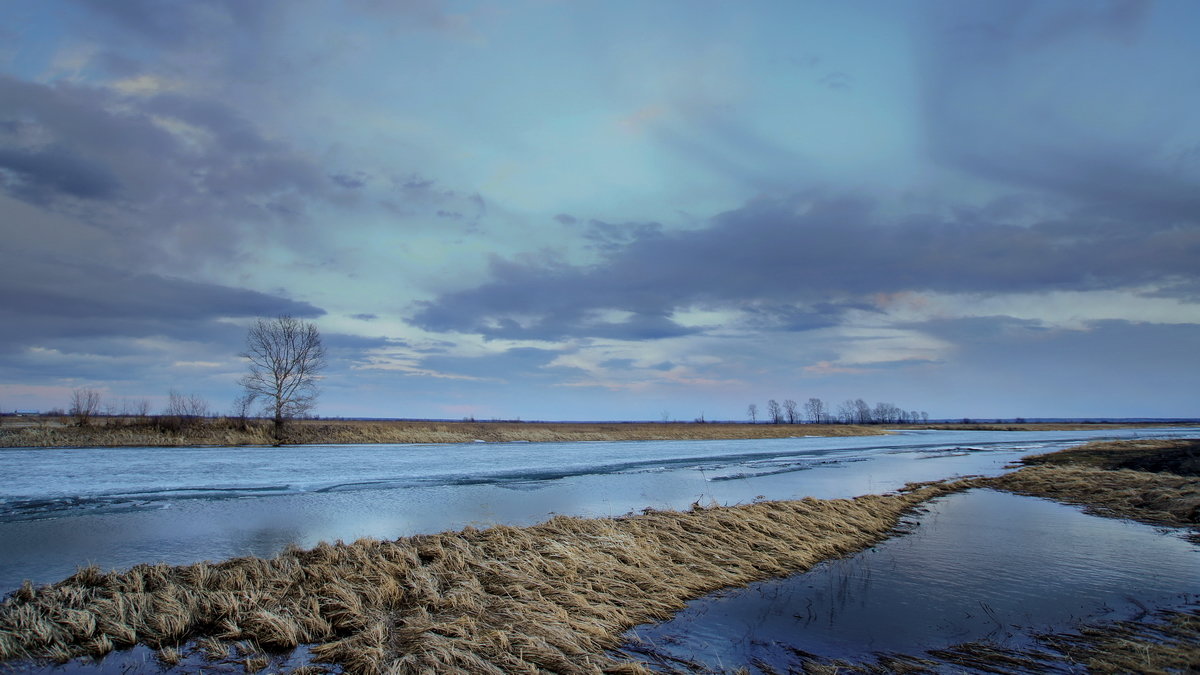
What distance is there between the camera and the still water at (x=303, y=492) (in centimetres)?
1327

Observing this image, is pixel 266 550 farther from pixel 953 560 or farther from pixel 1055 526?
pixel 1055 526

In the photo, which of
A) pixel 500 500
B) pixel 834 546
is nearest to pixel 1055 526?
pixel 834 546

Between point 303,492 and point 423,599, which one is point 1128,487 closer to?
point 423,599

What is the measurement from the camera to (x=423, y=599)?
9.23 m

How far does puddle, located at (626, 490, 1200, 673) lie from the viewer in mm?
8344

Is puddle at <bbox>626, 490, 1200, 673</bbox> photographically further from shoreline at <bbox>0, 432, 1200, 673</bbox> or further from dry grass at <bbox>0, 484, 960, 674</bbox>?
dry grass at <bbox>0, 484, 960, 674</bbox>

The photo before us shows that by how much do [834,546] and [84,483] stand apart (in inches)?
988

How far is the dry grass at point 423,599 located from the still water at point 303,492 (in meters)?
2.64

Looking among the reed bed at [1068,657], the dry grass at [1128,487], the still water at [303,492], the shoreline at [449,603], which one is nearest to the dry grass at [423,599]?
the shoreline at [449,603]

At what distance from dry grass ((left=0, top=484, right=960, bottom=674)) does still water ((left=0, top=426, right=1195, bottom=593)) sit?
2.64m

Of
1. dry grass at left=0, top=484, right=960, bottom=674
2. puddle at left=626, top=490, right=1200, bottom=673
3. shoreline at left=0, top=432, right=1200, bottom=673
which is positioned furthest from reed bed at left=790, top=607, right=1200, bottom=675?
dry grass at left=0, top=484, right=960, bottom=674

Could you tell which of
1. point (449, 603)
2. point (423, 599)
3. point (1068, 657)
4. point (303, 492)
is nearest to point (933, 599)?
point (1068, 657)

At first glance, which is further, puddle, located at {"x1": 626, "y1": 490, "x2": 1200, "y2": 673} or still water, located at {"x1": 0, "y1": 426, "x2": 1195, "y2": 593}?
still water, located at {"x1": 0, "y1": 426, "x2": 1195, "y2": 593}

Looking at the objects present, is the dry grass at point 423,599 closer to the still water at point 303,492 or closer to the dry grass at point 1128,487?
the still water at point 303,492
